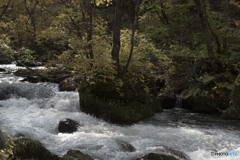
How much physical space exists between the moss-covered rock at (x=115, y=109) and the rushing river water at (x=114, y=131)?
0.89 ft

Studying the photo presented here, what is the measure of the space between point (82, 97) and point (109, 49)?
2.32m

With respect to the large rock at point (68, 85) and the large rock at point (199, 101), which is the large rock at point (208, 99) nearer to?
the large rock at point (199, 101)

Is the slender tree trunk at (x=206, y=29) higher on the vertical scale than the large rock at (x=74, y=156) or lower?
higher

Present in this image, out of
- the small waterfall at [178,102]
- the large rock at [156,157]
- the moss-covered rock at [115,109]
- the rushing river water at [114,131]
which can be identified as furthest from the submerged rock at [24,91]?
the large rock at [156,157]

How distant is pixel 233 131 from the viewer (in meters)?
7.29

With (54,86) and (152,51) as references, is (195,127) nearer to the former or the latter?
(152,51)

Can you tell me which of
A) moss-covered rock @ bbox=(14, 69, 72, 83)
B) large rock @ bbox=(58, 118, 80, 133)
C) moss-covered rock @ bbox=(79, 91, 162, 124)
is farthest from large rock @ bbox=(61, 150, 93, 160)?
moss-covered rock @ bbox=(79, 91, 162, 124)

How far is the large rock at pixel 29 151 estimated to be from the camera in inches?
200

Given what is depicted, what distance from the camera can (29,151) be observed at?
5152mm

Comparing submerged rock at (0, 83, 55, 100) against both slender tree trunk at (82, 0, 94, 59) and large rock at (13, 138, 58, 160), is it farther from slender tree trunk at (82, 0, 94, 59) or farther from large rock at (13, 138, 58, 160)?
large rock at (13, 138, 58, 160)

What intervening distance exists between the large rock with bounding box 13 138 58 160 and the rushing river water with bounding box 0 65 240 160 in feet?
1.40

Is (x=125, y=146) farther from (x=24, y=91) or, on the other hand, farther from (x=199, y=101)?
(x=24, y=91)

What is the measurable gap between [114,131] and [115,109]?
3.67 feet

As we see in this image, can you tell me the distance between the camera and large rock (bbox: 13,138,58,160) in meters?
5.08
